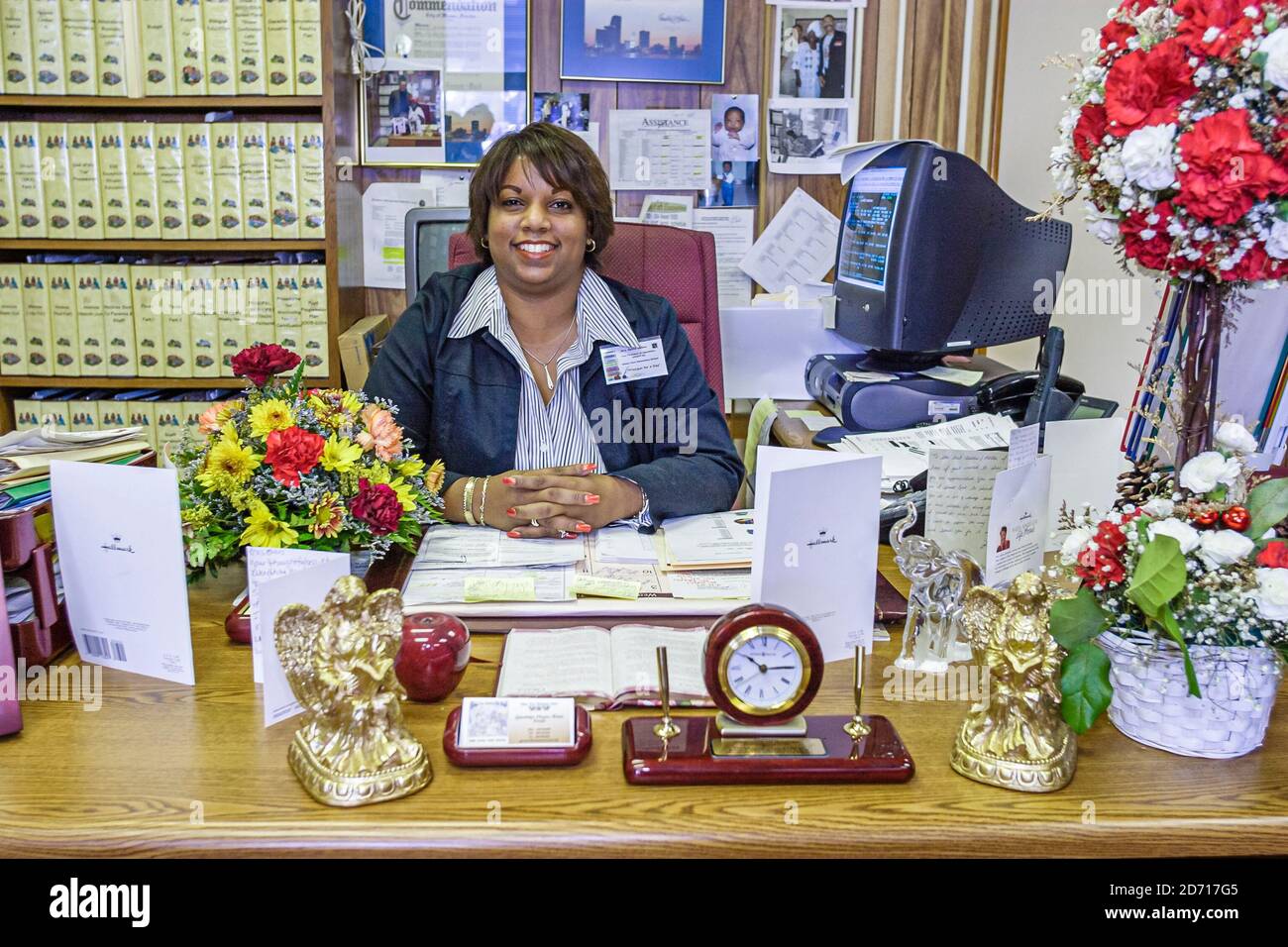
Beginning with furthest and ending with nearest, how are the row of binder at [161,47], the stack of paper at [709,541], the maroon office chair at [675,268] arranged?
the row of binder at [161,47] → the maroon office chair at [675,268] → the stack of paper at [709,541]

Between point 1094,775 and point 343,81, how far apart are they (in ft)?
8.68

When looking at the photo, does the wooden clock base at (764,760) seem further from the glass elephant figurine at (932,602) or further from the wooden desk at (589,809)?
the glass elephant figurine at (932,602)

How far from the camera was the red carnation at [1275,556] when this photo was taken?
0.91 meters

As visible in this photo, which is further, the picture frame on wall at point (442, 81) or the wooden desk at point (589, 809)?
the picture frame on wall at point (442, 81)

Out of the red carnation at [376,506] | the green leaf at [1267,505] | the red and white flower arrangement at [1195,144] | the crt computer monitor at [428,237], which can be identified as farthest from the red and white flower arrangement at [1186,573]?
the crt computer monitor at [428,237]

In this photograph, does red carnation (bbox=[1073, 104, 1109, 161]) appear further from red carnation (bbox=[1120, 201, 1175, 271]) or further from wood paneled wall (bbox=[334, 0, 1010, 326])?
wood paneled wall (bbox=[334, 0, 1010, 326])

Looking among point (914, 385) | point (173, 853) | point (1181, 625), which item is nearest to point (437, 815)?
point (173, 853)

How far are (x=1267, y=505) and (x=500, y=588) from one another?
789 mm

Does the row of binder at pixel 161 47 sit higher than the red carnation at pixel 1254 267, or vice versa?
the row of binder at pixel 161 47

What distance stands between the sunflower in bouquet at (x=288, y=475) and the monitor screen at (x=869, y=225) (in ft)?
4.18

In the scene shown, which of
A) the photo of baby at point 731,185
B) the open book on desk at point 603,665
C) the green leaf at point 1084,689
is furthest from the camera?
the photo of baby at point 731,185

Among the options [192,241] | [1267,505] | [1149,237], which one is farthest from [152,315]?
[1267,505]

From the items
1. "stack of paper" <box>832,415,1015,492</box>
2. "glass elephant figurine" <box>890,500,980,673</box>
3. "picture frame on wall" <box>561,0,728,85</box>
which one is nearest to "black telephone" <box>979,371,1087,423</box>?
"stack of paper" <box>832,415,1015,492</box>

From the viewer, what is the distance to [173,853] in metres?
0.82
